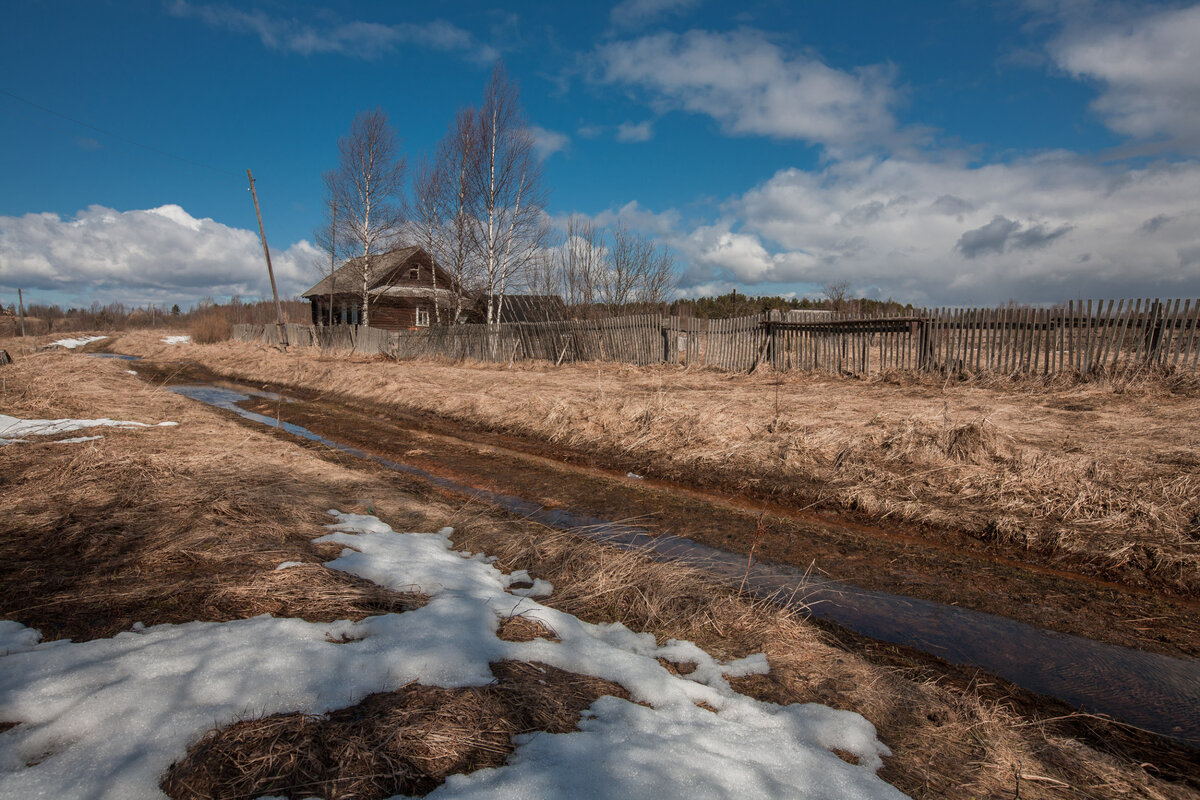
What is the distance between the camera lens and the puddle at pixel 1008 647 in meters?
2.91

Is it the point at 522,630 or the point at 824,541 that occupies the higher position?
the point at 522,630

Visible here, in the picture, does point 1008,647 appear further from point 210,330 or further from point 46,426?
point 210,330

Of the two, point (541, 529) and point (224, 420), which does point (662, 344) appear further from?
point (541, 529)

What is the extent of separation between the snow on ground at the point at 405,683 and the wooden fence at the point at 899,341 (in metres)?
11.1

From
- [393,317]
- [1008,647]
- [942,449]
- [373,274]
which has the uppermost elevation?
[373,274]

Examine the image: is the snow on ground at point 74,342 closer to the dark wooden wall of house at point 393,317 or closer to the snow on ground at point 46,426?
the dark wooden wall of house at point 393,317

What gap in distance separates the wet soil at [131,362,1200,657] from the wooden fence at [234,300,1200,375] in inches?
305

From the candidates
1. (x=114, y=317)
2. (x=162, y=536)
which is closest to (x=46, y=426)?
(x=162, y=536)

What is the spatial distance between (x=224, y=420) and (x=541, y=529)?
7.62 meters

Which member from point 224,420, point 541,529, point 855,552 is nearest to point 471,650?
point 541,529

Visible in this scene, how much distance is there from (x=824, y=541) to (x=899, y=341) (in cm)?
902

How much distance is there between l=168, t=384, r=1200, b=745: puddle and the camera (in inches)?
115

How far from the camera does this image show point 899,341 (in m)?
12.5

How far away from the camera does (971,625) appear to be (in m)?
3.69
